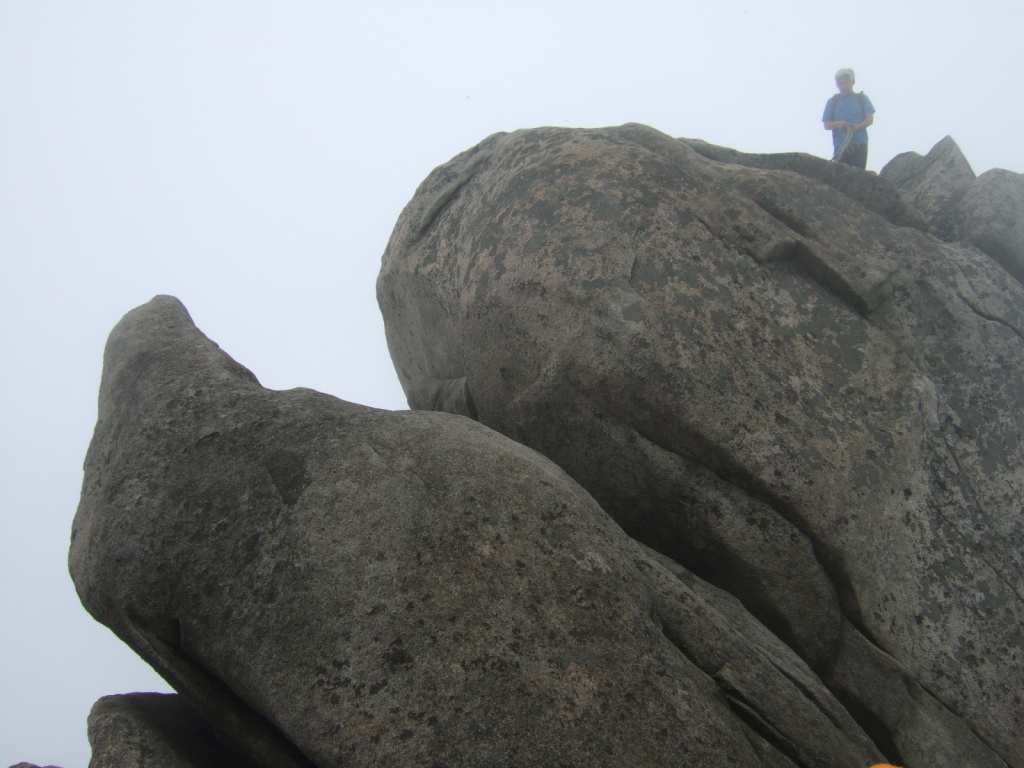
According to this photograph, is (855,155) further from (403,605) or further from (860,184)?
(403,605)

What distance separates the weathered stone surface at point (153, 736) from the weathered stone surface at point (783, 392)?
288cm

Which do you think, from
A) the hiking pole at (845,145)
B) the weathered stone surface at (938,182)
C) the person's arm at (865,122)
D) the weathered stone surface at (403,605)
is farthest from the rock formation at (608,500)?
the person's arm at (865,122)

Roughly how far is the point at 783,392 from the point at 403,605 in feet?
9.85

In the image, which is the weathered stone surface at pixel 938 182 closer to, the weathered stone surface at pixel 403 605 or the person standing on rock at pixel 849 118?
the person standing on rock at pixel 849 118

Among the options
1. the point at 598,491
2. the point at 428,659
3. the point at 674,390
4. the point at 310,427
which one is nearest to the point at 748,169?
the point at 674,390

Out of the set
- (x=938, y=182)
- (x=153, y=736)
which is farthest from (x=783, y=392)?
(x=153, y=736)

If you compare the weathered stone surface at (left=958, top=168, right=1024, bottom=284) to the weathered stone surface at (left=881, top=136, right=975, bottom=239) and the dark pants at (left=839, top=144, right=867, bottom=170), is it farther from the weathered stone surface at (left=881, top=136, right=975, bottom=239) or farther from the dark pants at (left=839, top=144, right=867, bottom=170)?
the dark pants at (left=839, top=144, right=867, bottom=170)

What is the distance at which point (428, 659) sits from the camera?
12.0ft

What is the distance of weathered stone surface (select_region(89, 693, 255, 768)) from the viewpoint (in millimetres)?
3934

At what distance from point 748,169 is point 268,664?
524 centimetres

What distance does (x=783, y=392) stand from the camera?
5.28 meters

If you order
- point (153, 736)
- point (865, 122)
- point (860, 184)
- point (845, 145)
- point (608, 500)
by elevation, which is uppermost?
point (865, 122)

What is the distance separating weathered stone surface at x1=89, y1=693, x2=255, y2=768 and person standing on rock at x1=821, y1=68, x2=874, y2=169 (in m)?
8.52

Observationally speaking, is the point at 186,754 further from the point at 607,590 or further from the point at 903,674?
the point at 903,674
